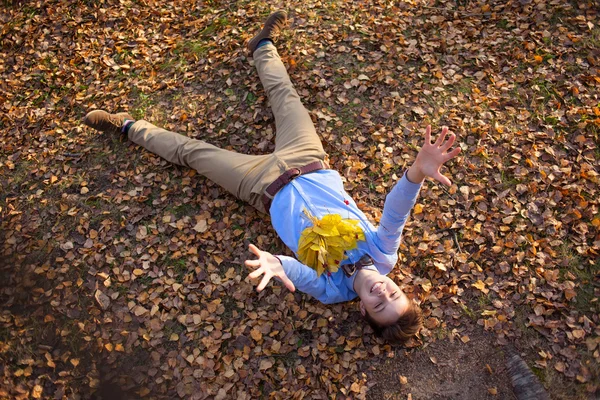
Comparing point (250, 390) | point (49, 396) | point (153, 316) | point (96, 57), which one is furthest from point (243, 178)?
point (96, 57)

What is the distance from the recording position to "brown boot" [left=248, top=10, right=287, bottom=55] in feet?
19.1

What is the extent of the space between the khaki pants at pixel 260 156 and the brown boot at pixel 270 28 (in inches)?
5.2

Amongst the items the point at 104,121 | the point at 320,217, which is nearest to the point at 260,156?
the point at 320,217

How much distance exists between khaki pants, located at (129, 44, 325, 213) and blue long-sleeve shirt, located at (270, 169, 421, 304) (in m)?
0.29

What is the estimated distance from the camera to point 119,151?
18.7 ft

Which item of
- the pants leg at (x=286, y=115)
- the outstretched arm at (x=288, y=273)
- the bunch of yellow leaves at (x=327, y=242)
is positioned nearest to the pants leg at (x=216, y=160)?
the pants leg at (x=286, y=115)

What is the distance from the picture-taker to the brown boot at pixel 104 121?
549cm

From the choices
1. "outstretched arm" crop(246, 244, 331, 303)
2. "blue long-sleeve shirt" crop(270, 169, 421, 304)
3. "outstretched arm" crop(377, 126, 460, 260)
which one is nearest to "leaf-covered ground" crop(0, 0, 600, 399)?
"blue long-sleeve shirt" crop(270, 169, 421, 304)

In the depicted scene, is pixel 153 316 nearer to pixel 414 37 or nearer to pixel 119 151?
pixel 119 151

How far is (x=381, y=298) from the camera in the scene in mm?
4004

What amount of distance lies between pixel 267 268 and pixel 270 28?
145 inches

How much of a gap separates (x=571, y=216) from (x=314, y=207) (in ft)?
9.38

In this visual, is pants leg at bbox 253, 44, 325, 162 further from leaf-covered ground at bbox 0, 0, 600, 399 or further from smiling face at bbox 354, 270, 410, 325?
smiling face at bbox 354, 270, 410, 325

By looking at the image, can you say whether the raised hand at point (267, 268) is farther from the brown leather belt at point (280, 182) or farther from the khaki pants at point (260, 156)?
the khaki pants at point (260, 156)
